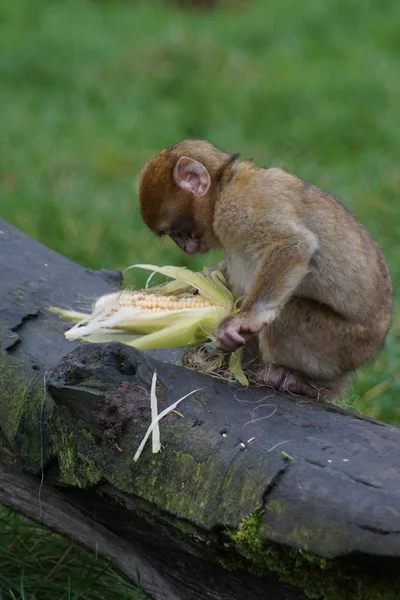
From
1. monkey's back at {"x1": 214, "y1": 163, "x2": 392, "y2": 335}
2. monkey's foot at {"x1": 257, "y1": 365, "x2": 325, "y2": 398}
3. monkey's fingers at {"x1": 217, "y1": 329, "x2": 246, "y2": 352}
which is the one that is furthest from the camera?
monkey's back at {"x1": 214, "y1": 163, "x2": 392, "y2": 335}

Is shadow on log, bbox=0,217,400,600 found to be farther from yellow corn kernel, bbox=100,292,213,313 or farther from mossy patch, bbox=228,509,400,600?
yellow corn kernel, bbox=100,292,213,313

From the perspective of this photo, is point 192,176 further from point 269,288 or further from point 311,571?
point 311,571

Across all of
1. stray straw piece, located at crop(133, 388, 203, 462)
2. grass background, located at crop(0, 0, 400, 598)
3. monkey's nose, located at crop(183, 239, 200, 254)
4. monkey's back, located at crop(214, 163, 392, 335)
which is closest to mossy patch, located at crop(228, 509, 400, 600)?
stray straw piece, located at crop(133, 388, 203, 462)

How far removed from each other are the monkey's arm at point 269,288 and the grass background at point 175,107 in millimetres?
1955

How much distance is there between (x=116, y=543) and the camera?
358 cm

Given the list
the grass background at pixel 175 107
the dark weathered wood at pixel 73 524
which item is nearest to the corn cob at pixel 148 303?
the dark weathered wood at pixel 73 524

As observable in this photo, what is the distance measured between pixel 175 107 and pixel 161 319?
6235 millimetres

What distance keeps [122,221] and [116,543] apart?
165 inches

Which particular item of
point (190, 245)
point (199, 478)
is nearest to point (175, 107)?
point (190, 245)

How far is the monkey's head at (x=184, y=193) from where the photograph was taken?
161 inches

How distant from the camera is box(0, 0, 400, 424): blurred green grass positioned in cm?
761

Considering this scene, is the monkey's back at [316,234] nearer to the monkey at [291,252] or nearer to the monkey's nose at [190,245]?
the monkey at [291,252]

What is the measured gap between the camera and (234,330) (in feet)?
12.1

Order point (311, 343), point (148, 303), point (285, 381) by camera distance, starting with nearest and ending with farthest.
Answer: point (285, 381)
point (311, 343)
point (148, 303)
